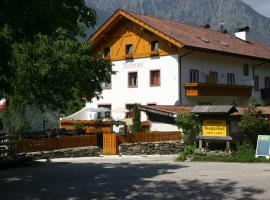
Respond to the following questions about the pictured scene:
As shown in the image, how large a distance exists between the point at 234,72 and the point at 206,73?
4.50m

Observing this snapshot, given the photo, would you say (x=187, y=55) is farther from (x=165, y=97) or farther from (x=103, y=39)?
(x=103, y=39)

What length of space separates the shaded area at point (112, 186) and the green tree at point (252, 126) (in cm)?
817

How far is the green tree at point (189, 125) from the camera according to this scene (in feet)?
82.2

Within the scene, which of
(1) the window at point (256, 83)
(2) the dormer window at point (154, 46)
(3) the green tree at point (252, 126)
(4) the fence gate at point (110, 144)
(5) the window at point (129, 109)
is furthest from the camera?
(1) the window at point (256, 83)

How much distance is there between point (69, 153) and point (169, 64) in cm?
1578

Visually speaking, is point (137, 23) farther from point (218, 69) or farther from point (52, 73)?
point (52, 73)

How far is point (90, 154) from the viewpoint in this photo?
2503 cm

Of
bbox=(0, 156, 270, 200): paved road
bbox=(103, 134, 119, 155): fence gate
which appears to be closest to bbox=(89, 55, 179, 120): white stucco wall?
bbox=(103, 134, 119, 155): fence gate

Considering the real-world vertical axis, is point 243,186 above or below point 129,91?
below

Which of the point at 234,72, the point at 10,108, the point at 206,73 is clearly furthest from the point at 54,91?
the point at 234,72

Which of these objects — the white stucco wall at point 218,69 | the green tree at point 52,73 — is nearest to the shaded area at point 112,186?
the green tree at point 52,73

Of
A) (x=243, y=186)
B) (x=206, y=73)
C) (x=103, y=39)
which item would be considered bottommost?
(x=243, y=186)

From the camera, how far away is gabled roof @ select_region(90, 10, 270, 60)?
36719 millimetres

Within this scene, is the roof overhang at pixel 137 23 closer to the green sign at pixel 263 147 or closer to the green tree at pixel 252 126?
the green tree at pixel 252 126
